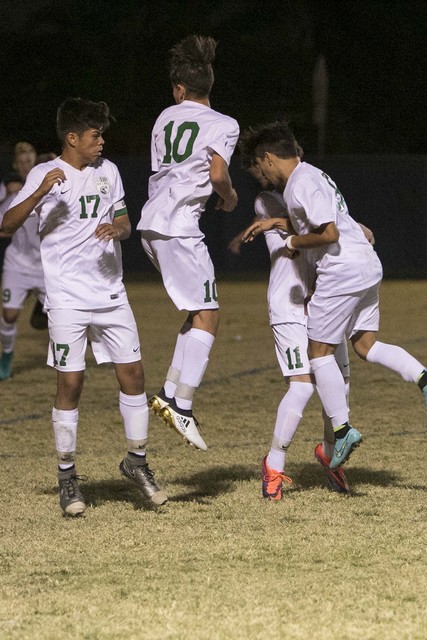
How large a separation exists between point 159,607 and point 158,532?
122 centimetres

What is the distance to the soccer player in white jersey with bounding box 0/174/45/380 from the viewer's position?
450 inches

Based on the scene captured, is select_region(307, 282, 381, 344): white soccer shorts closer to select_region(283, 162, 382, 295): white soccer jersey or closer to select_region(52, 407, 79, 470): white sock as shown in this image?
select_region(283, 162, 382, 295): white soccer jersey

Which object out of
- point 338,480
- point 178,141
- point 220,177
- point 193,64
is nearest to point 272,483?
point 338,480

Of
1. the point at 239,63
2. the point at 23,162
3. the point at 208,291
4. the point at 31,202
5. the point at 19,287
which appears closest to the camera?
the point at 31,202

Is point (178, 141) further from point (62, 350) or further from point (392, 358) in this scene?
point (392, 358)

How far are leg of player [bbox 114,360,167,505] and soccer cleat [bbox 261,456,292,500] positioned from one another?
1.83 ft

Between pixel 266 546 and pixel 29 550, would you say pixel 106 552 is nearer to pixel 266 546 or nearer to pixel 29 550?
pixel 29 550

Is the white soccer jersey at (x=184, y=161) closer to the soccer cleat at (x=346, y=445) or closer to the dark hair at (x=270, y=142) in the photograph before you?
the dark hair at (x=270, y=142)

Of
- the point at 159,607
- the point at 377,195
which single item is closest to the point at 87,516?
the point at 159,607

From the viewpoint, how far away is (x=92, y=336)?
20.8 feet

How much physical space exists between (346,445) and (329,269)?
35.8 inches

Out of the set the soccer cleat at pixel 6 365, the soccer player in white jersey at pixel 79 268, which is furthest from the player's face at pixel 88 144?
the soccer cleat at pixel 6 365

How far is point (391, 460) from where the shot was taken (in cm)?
753

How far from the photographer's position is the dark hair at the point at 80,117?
20.1ft
